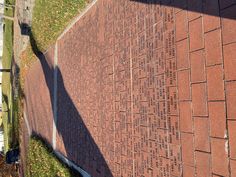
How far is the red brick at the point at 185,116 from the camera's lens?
5.47 m

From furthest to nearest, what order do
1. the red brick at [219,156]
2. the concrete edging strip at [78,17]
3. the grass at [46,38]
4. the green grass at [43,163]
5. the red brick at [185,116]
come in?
the grass at [46,38] → the green grass at [43,163] → the concrete edging strip at [78,17] → the red brick at [185,116] → the red brick at [219,156]

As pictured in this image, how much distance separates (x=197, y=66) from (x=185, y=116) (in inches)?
26.4

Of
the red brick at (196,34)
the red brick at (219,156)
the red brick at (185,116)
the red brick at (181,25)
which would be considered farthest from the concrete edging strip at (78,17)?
the red brick at (219,156)

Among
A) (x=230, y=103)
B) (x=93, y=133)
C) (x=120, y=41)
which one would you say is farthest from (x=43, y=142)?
(x=230, y=103)

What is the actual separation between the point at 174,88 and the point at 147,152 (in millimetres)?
1194

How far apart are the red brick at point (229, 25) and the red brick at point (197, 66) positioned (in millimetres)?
442

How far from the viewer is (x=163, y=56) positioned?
245 inches

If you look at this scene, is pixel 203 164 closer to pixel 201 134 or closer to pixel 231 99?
pixel 201 134

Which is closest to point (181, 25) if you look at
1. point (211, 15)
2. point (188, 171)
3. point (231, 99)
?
point (211, 15)

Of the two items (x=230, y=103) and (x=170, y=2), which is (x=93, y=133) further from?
(x=230, y=103)

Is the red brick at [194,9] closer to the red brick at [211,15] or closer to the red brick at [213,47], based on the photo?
the red brick at [211,15]

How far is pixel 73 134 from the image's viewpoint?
989cm

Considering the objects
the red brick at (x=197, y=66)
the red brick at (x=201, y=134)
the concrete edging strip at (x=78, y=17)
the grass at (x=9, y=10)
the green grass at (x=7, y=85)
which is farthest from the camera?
the green grass at (x=7, y=85)

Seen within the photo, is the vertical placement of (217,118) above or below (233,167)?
above
